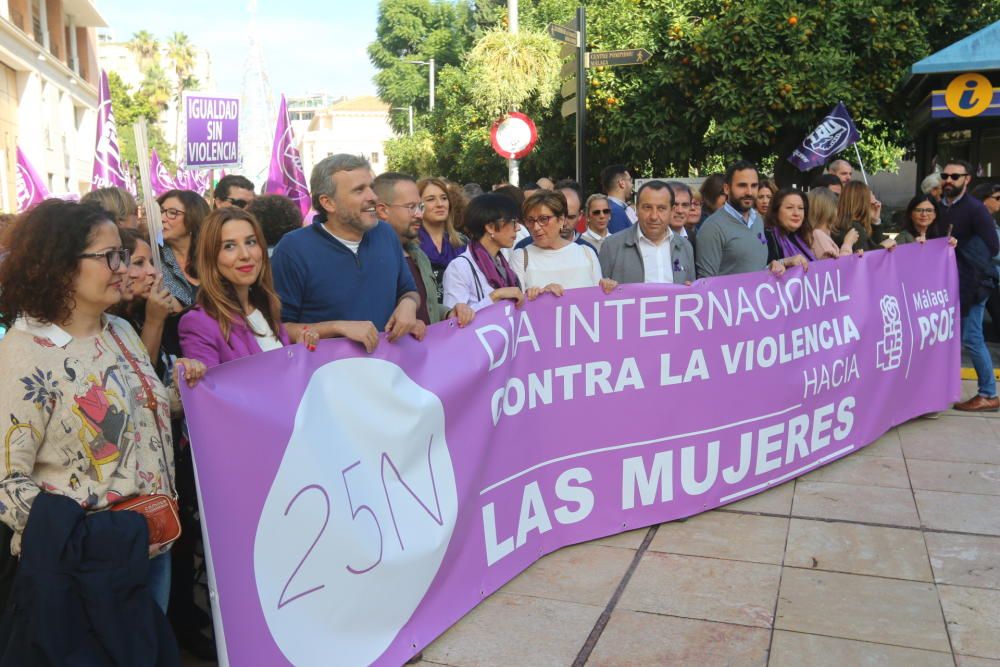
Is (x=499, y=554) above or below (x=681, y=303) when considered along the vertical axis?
below

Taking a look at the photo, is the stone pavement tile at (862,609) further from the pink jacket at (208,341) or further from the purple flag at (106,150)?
Answer: the purple flag at (106,150)

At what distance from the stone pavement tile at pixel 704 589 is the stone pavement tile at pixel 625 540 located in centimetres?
14

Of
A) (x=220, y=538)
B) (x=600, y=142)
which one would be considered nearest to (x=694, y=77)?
(x=600, y=142)

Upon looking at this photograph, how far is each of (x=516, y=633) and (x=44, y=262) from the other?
2.25m

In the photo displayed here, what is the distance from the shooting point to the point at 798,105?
14766 millimetres

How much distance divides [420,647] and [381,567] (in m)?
0.43

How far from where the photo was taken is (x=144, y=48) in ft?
266

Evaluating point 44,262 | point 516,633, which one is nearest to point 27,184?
point 516,633

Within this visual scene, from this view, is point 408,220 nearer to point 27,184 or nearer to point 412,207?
point 412,207

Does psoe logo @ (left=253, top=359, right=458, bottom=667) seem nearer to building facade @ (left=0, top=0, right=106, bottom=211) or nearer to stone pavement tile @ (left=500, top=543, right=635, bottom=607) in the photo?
stone pavement tile @ (left=500, top=543, right=635, bottom=607)

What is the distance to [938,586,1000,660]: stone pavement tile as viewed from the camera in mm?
3740

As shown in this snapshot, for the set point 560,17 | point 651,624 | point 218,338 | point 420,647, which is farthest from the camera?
point 560,17

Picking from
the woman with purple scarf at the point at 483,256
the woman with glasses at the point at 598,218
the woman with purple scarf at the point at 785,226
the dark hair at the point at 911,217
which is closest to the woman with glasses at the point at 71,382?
the woman with purple scarf at the point at 483,256

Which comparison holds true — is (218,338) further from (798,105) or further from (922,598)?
(798,105)
